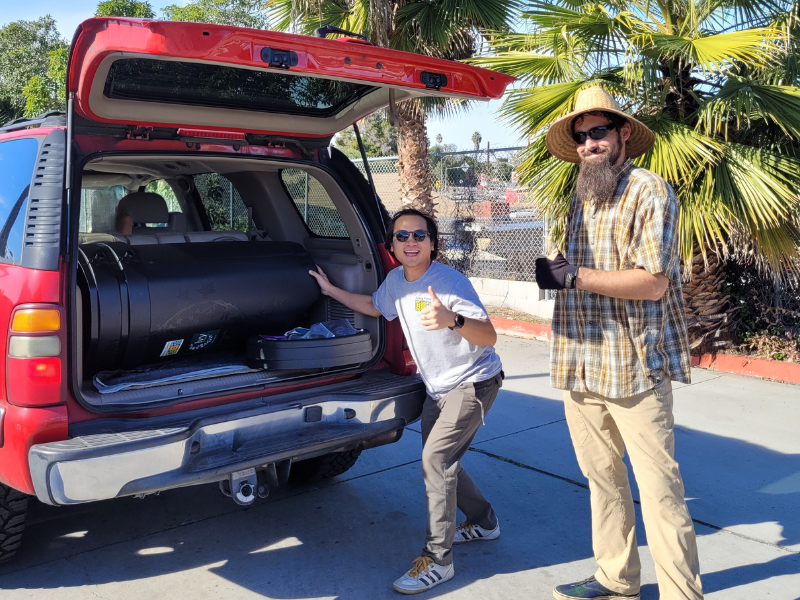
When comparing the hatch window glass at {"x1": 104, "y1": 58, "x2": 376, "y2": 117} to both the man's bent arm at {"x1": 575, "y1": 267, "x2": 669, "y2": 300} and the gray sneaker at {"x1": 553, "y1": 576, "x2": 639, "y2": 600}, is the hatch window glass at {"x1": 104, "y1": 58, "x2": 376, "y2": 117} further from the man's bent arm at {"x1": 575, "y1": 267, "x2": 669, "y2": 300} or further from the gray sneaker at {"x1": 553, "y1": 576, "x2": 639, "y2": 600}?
the gray sneaker at {"x1": 553, "y1": 576, "x2": 639, "y2": 600}

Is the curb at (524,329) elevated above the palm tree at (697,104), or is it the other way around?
the palm tree at (697,104)

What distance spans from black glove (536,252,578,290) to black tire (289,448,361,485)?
1775 millimetres

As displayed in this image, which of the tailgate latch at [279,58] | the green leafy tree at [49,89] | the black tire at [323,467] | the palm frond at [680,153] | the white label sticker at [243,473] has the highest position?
the green leafy tree at [49,89]

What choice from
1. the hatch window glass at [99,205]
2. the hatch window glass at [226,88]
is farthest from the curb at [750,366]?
the hatch window glass at [99,205]

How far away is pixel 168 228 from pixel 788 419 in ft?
14.8

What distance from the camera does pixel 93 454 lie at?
2.58 metres

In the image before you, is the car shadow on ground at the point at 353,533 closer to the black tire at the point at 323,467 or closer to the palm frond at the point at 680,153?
the black tire at the point at 323,467

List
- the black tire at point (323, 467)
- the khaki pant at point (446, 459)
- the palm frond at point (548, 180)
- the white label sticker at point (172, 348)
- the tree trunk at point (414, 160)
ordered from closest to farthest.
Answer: the khaki pant at point (446, 459) → the white label sticker at point (172, 348) → the black tire at point (323, 467) → the palm frond at point (548, 180) → the tree trunk at point (414, 160)

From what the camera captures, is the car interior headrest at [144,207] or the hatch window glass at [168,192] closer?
the car interior headrest at [144,207]

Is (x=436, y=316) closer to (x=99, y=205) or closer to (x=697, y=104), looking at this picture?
(x=99, y=205)

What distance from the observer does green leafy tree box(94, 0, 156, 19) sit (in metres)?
17.4

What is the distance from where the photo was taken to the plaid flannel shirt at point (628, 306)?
267 cm

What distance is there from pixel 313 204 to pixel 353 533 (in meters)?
1.88

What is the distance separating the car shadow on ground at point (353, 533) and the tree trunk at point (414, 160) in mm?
5821
